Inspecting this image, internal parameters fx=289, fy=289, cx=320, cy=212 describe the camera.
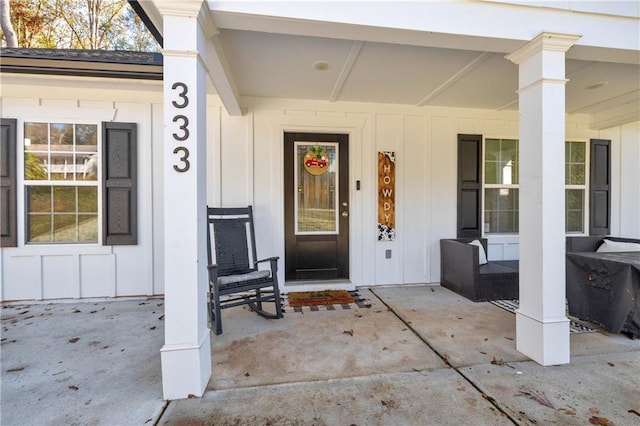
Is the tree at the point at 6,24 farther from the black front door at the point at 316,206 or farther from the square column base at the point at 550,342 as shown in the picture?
the square column base at the point at 550,342

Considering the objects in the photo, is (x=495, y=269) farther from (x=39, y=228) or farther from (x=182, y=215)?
(x=39, y=228)

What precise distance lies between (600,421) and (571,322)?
1563mm

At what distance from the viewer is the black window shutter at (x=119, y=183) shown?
3.38 metres

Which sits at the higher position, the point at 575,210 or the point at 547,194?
the point at 547,194

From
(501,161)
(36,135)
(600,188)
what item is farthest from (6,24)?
(600,188)

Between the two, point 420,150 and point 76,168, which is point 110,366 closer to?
point 76,168

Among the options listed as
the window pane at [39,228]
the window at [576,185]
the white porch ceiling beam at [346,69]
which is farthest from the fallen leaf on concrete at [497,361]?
the window pane at [39,228]

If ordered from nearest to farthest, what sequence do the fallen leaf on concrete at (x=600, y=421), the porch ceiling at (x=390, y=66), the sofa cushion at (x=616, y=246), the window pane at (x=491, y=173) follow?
1. the fallen leaf on concrete at (x=600, y=421)
2. the porch ceiling at (x=390, y=66)
3. the sofa cushion at (x=616, y=246)
4. the window pane at (x=491, y=173)

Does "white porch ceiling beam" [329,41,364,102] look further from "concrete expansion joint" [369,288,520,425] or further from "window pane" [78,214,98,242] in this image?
"window pane" [78,214,98,242]

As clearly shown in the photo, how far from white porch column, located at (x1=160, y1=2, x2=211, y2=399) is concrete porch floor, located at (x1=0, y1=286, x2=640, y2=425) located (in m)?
0.22

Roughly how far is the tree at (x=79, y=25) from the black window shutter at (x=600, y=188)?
775 cm

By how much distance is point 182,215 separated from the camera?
172 centimetres

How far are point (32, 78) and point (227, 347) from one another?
333cm

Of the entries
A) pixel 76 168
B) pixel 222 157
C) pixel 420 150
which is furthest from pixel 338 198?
pixel 76 168
